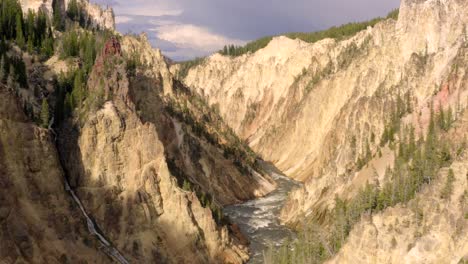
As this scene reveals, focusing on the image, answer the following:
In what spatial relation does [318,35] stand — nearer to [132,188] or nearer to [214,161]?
[214,161]

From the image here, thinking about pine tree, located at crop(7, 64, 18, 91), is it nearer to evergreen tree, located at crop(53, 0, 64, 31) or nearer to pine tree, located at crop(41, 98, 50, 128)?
pine tree, located at crop(41, 98, 50, 128)

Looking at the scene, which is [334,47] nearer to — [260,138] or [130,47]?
[260,138]

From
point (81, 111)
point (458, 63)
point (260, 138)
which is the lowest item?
point (260, 138)

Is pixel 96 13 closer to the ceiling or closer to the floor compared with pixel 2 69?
closer to the ceiling

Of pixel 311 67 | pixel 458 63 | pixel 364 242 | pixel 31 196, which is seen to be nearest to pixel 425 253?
pixel 364 242

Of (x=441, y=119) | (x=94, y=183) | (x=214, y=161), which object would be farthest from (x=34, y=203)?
(x=441, y=119)

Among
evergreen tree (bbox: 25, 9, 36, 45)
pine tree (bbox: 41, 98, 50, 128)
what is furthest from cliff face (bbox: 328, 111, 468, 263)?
evergreen tree (bbox: 25, 9, 36, 45)
